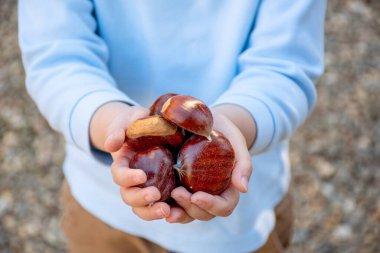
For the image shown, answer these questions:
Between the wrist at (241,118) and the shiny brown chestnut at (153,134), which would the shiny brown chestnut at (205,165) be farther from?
the wrist at (241,118)

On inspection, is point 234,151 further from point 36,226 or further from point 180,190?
point 36,226

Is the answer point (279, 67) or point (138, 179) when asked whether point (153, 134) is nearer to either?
point (138, 179)

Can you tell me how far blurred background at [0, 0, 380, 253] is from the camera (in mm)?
2188

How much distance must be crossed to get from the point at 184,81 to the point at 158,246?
353 mm

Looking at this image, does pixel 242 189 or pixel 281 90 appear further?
pixel 281 90

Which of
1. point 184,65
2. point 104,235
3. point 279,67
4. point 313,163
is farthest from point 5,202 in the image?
point 279,67

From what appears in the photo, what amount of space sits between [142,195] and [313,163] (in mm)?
1752

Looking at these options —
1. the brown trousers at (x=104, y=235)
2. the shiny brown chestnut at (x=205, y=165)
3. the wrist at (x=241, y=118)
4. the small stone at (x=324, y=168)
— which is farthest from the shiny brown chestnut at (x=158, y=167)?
the small stone at (x=324, y=168)

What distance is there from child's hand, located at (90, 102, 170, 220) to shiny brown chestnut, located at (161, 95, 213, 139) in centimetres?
6

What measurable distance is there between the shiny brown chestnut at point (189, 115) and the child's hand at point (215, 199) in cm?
7

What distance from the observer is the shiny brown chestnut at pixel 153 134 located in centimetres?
79

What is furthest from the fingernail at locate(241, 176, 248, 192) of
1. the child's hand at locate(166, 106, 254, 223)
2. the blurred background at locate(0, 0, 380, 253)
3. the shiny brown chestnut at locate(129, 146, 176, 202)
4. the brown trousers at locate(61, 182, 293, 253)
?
the blurred background at locate(0, 0, 380, 253)

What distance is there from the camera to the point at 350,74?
8.86 ft

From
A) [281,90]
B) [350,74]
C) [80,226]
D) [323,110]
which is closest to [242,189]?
[281,90]
